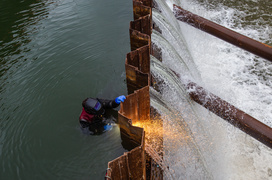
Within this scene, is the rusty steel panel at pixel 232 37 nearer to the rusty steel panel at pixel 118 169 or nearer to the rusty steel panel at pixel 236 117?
the rusty steel panel at pixel 236 117

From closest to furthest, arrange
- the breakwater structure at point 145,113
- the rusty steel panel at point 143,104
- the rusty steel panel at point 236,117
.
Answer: the breakwater structure at point 145,113 < the rusty steel panel at point 236,117 < the rusty steel panel at point 143,104

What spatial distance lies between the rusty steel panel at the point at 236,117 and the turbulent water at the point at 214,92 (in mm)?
456

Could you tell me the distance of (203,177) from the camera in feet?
15.9

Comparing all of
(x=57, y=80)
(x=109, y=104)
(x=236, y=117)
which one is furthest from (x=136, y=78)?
(x=57, y=80)

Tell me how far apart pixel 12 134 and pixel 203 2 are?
9.53 meters

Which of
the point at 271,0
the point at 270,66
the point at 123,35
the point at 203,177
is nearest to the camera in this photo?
the point at 203,177

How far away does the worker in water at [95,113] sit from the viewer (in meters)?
4.89

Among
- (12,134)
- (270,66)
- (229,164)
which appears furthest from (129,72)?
(270,66)

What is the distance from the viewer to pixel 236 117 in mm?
4230

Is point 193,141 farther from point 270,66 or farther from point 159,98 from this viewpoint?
point 270,66

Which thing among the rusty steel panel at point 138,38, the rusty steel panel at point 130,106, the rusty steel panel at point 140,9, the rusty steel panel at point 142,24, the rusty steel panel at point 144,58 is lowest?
the rusty steel panel at point 130,106

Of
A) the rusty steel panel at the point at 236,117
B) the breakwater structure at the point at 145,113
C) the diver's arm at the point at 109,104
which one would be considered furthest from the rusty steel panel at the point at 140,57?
the rusty steel panel at the point at 236,117

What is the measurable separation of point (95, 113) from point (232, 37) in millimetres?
3733

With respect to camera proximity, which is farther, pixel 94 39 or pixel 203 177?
pixel 94 39
